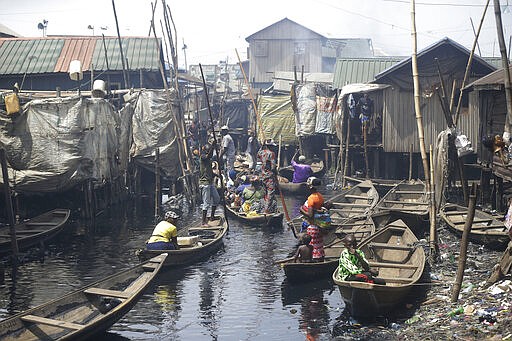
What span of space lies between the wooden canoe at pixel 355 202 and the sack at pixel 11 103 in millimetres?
8362

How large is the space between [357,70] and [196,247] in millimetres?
19636

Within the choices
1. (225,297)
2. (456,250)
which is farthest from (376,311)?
(456,250)

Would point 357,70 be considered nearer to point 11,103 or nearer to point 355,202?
point 355,202

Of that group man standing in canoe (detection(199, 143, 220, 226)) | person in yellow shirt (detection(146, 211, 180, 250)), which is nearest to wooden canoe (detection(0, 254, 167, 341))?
person in yellow shirt (detection(146, 211, 180, 250))

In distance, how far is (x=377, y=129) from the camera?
22625 millimetres

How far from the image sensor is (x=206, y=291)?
11.4 m

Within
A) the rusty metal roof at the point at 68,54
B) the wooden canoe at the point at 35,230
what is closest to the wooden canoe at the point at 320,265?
the wooden canoe at the point at 35,230

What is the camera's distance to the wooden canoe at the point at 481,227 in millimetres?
11609

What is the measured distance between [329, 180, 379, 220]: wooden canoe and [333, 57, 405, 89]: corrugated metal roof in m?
12.0

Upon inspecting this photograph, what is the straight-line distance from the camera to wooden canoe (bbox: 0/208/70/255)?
13831mm

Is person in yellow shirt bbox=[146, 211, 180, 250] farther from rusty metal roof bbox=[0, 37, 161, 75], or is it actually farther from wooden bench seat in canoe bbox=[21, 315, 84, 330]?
rusty metal roof bbox=[0, 37, 161, 75]

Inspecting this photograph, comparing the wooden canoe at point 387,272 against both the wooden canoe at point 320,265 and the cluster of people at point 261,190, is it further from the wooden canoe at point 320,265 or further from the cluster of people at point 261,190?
the cluster of people at point 261,190

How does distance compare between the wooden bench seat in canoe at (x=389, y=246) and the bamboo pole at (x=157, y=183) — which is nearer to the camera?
the wooden bench seat in canoe at (x=389, y=246)

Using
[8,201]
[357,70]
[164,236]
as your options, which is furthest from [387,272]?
[357,70]
